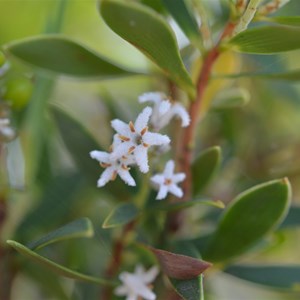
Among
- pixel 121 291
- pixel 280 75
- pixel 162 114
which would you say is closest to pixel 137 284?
pixel 121 291

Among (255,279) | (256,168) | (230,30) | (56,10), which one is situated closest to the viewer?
(230,30)

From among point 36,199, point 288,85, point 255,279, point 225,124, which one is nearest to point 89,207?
point 36,199

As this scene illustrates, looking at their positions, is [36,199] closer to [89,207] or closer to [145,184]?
[89,207]

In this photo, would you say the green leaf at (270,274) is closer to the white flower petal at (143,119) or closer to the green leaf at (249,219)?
the green leaf at (249,219)

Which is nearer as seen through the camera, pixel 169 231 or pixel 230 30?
pixel 230 30

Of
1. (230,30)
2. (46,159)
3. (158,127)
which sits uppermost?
(230,30)

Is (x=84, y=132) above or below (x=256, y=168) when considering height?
above

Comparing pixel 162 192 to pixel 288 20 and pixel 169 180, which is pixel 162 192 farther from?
pixel 288 20

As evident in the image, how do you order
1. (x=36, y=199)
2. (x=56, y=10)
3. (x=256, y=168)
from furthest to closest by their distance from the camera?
1. (x=256, y=168)
2. (x=36, y=199)
3. (x=56, y=10)
